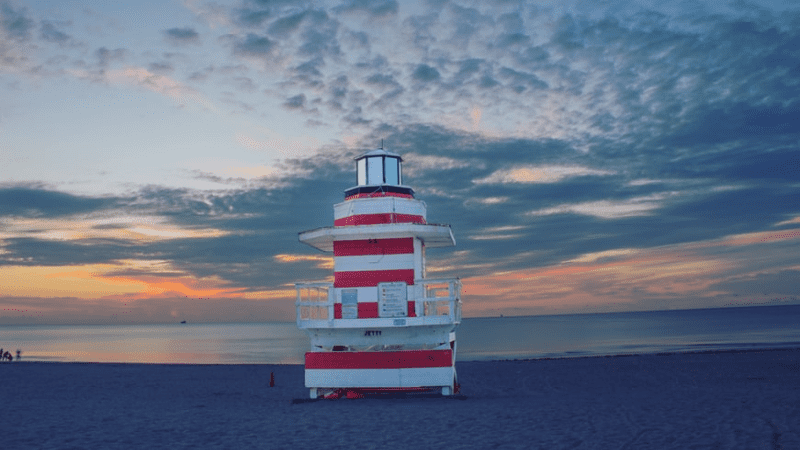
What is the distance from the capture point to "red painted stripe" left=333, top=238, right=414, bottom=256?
1623cm

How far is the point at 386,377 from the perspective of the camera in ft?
51.5

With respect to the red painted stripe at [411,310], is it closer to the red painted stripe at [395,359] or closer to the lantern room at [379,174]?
the red painted stripe at [395,359]

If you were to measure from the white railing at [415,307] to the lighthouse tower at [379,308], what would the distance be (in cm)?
3

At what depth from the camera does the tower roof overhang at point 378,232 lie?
15.7 meters

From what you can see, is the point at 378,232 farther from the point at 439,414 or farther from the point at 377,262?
the point at 439,414

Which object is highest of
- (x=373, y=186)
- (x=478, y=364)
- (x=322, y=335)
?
(x=373, y=186)

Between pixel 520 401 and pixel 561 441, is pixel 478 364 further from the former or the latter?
pixel 561 441

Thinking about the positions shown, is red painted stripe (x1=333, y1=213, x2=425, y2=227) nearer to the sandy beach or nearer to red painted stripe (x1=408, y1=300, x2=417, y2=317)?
red painted stripe (x1=408, y1=300, x2=417, y2=317)

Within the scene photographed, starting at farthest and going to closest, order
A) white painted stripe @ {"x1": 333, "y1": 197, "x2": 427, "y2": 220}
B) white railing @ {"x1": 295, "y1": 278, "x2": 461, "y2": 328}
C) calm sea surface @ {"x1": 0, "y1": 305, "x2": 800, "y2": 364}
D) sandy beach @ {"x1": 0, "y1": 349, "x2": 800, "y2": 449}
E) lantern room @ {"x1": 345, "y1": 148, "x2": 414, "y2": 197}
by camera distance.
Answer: calm sea surface @ {"x1": 0, "y1": 305, "x2": 800, "y2": 364} → lantern room @ {"x1": 345, "y1": 148, "x2": 414, "y2": 197} → white painted stripe @ {"x1": 333, "y1": 197, "x2": 427, "y2": 220} → white railing @ {"x1": 295, "y1": 278, "x2": 461, "y2": 328} → sandy beach @ {"x1": 0, "y1": 349, "x2": 800, "y2": 449}

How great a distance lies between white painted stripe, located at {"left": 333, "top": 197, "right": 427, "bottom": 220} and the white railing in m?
1.98

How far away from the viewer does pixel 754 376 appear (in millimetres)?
22969

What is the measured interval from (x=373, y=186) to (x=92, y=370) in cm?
2271

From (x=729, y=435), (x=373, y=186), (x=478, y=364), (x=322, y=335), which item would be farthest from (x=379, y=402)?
(x=478, y=364)

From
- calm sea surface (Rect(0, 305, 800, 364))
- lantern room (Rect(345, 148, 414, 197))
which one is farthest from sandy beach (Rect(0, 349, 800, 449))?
calm sea surface (Rect(0, 305, 800, 364))
